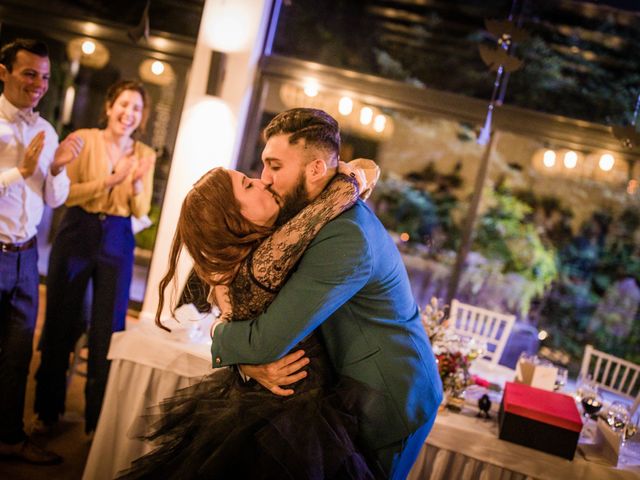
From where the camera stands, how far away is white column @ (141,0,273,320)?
448 centimetres

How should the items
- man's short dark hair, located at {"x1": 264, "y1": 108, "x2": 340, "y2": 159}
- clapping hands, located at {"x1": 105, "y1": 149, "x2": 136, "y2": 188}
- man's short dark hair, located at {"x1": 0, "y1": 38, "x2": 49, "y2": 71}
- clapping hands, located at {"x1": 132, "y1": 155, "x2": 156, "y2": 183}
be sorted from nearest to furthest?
man's short dark hair, located at {"x1": 264, "y1": 108, "x2": 340, "y2": 159}, man's short dark hair, located at {"x1": 0, "y1": 38, "x2": 49, "y2": 71}, clapping hands, located at {"x1": 105, "y1": 149, "x2": 136, "y2": 188}, clapping hands, located at {"x1": 132, "y1": 155, "x2": 156, "y2": 183}

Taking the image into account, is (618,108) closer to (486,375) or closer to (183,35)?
(486,375)

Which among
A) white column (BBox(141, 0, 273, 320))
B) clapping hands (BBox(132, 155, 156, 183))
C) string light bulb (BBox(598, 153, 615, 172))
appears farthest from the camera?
string light bulb (BBox(598, 153, 615, 172))

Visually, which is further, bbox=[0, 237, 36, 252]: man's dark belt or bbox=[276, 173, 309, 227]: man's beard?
bbox=[0, 237, 36, 252]: man's dark belt

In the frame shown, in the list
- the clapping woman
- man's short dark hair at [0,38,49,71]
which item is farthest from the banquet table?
man's short dark hair at [0,38,49,71]

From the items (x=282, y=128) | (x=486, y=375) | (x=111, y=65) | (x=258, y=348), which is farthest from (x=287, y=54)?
(x=258, y=348)

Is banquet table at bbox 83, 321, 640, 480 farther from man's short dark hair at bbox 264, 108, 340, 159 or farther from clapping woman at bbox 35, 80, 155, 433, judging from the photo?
man's short dark hair at bbox 264, 108, 340, 159

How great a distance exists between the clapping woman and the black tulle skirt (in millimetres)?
1536

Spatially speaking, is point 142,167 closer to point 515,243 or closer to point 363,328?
point 363,328

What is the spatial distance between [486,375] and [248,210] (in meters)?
2.33

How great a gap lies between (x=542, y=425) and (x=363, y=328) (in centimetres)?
101

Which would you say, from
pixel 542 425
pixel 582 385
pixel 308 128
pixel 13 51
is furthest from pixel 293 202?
pixel 582 385

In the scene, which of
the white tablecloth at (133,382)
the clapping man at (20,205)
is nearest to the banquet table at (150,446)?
the white tablecloth at (133,382)

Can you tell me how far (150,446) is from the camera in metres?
2.41
